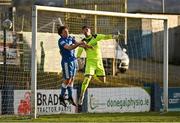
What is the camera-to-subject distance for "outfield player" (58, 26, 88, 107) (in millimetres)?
17906

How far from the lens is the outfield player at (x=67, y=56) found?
58.7 feet

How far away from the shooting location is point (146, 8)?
44062 millimetres

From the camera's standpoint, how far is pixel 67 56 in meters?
18.2

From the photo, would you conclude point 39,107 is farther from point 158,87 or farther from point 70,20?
point 158,87

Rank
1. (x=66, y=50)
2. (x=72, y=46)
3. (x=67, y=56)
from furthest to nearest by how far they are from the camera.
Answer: (x=67, y=56) → (x=66, y=50) → (x=72, y=46)

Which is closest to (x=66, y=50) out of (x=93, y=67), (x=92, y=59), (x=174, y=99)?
(x=92, y=59)

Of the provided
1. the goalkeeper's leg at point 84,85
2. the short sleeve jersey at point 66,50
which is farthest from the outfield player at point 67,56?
the goalkeeper's leg at point 84,85

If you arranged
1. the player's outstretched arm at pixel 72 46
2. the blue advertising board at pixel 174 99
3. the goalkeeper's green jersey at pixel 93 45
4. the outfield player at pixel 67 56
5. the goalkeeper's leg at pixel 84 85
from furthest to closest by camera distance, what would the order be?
the blue advertising board at pixel 174 99, the goalkeeper's leg at pixel 84 85, the goalkeeper's green jersey at pixel 93 45, the outfield player at pixel 67 56, the player's outstretched arm at pixel 72 46

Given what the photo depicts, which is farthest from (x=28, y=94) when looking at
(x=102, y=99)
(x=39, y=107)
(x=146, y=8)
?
(x=146, y=8)

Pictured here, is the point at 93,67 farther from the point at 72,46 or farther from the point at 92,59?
the point at 72,46

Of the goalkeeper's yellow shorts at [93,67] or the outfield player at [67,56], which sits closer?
the outfield player at [67,56]

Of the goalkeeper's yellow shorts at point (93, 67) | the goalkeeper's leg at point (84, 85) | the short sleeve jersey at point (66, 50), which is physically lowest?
the goalkeeper's leg at point (84, 85)

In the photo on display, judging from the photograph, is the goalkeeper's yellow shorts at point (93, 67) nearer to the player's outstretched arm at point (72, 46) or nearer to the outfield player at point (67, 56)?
the outfield player at point (67, 56)

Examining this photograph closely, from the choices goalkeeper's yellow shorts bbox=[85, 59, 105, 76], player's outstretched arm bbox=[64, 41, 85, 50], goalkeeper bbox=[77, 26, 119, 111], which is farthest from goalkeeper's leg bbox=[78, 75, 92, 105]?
player's outstretched arm bbox=[64, 41, 85, 50]
